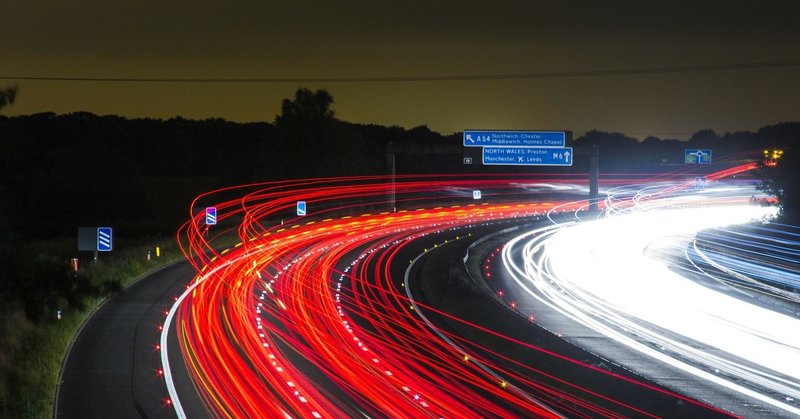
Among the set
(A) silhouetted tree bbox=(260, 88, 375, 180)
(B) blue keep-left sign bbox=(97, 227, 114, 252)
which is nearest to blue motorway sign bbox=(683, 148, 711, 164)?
(A) silhouetted tree bbox=(260, 88, 375, 180)

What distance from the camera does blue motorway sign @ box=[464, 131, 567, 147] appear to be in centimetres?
5356

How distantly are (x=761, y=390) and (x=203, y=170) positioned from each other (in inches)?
4976

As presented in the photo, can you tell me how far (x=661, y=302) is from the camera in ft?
99.9

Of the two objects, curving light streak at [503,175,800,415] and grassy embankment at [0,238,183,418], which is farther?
curving light streak at [503,175,800,415]

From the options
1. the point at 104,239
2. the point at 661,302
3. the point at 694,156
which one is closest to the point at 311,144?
the point at 694,156


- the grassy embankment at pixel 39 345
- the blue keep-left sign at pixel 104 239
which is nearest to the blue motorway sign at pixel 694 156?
the grassy embankment at pixel 39 345

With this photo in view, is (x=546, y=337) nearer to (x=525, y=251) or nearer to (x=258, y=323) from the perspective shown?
(x=258, y=323)

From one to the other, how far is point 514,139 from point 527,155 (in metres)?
1.21

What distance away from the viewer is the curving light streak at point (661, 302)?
65.1ft

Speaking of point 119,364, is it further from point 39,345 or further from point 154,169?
point 154,169

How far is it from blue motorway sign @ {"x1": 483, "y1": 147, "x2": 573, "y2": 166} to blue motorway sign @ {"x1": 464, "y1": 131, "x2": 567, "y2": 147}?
0.78 feet

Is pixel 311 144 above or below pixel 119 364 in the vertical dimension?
above

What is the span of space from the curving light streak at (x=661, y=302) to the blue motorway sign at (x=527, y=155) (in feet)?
15.1

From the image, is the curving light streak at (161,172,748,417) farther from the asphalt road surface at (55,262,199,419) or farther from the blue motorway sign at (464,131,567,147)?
the blue motorway sign at (464,131,567,147)
